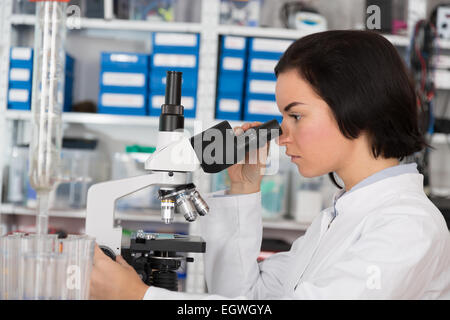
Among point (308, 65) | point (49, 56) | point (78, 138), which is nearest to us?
point (49, 56)

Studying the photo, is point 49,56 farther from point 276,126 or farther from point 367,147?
point 367,147

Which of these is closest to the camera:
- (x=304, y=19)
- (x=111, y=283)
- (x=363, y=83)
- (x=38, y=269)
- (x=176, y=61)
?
(x=38, y=269)

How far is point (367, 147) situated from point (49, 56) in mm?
619

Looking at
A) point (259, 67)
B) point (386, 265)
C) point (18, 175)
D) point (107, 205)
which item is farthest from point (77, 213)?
point (386, 265)

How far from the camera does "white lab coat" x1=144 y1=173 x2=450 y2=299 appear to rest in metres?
0.72

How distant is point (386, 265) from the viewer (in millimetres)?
718

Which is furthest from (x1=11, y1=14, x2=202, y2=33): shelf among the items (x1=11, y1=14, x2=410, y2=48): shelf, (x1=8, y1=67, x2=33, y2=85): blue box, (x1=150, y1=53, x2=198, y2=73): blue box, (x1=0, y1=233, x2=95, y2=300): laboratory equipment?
(x1=0, y1=233, x2=95, y2=300): laboratory equipment

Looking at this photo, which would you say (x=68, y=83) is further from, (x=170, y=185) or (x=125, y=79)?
(x=170, y=185)

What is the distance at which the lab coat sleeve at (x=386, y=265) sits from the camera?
72 cm

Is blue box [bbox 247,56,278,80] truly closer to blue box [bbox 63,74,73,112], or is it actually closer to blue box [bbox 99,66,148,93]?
blue box [bbox 99,66,148,93]

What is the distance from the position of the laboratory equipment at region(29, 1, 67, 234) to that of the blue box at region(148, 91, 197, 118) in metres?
1.48

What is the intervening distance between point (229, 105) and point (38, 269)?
5.27 ft
